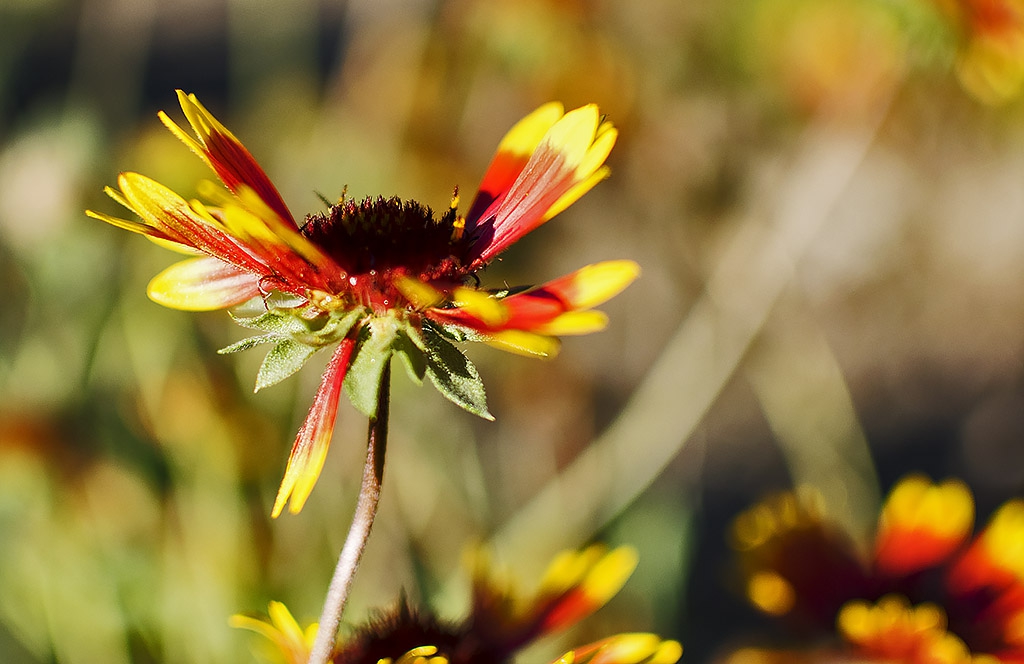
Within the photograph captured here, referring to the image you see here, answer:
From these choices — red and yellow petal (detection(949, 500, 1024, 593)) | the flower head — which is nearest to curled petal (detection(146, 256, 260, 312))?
the flower head

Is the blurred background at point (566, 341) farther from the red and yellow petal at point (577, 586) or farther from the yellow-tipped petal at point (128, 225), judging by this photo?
the yellow-tipped petal at point (128, 225)

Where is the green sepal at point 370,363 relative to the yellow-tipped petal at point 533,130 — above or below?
below

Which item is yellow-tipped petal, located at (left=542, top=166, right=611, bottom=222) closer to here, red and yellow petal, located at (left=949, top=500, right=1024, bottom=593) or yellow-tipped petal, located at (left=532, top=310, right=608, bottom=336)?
yellow-tipped petal, located at (left=532, top=310, right=608, bottom=336)

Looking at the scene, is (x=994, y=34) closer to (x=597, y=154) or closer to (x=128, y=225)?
(x=597, y=154)

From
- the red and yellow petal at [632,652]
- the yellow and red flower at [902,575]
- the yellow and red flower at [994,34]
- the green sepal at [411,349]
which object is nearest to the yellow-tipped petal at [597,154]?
the green sepal at [411,349]

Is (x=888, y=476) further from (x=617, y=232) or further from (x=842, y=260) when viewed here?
(x=617, y=232)

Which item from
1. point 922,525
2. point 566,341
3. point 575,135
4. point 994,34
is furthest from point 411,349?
point 566,341
